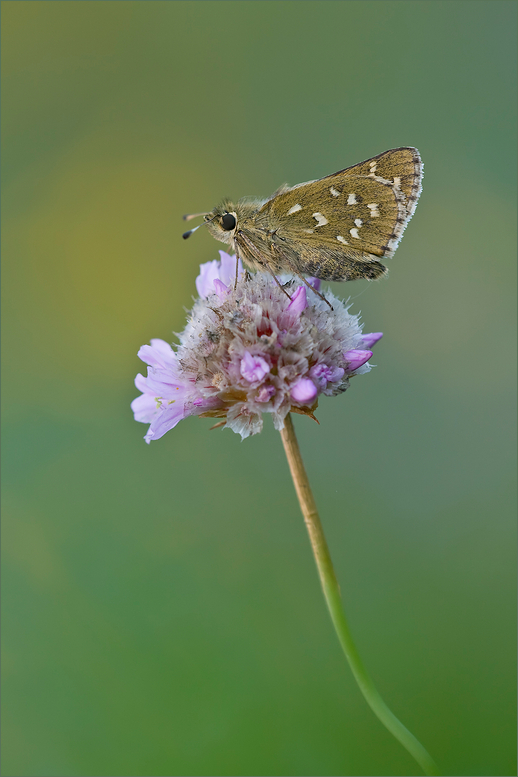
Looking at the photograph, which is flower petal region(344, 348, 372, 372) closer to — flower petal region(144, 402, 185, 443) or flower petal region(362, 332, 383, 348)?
flower petal region(362, 332, 383, 348)

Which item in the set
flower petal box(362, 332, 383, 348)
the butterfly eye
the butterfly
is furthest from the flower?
the butterfly eye

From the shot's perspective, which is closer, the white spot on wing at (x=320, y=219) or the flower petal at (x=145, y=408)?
the white spot on wing at (x=320, y=219)

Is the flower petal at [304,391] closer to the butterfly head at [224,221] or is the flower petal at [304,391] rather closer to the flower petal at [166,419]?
the flower petal at [166,419]

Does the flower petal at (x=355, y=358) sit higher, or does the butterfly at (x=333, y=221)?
the butterfly at (x=333, y=221)

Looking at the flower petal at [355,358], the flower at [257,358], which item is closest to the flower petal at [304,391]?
the flower at [257,358]

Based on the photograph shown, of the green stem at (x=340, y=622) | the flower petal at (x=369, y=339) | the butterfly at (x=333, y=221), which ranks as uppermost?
the butterfly at (x=333, y=221)

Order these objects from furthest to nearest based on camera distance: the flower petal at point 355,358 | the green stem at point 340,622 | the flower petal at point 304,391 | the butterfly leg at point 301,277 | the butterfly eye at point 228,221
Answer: the butterfly eye at point 228,221 < the butterfly leg at point 301,277 < the flower petal at point 355,358 < the flower petal at point 304,391 < the green stem at point 340,622

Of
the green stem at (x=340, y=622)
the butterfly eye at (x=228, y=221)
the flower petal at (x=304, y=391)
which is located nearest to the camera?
the green stem at (x=340, y=622)
